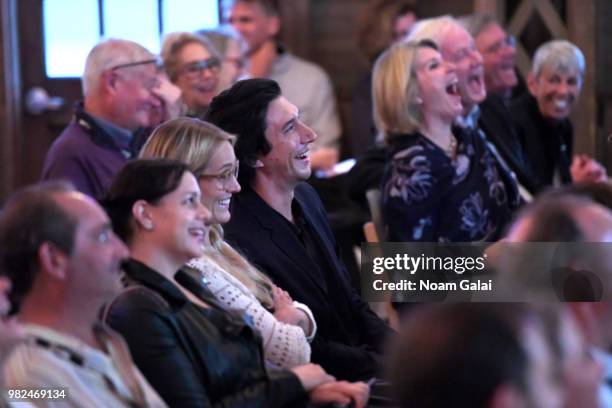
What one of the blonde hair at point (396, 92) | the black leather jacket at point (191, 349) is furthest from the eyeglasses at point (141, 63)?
the black leather jacket at point (191, 349)

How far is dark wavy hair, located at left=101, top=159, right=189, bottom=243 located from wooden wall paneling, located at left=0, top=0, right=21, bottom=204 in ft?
12.4

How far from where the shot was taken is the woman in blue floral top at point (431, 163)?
4125 millimetres

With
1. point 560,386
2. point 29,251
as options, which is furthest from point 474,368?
point 29,251

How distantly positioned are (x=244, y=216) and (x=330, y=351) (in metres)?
0.41

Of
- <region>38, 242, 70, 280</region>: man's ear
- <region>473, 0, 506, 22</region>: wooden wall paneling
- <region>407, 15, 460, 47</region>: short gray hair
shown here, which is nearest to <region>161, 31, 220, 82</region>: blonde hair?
<region>407, 15, 460, 47</region>: short gray hair

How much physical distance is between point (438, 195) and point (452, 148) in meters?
0.24

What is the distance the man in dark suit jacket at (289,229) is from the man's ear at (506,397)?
5.57 ft

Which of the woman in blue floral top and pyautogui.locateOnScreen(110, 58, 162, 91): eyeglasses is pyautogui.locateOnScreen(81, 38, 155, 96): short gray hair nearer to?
pyautogui.locateOnScreen(110, 58, 162, 91): eyeglasses

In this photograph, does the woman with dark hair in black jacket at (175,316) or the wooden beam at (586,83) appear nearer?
the woman with dark hair in black jacket at (175,316)

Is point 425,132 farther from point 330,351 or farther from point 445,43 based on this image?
point 330,351

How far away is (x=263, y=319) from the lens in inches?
118

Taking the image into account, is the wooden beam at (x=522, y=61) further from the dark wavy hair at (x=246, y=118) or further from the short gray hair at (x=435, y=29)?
the dark wavy hair at (x=246, y=118)

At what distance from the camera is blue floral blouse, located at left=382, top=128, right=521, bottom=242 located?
4.11 meters

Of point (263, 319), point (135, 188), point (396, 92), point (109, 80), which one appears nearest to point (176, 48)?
point (109, 80)
